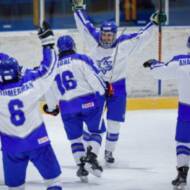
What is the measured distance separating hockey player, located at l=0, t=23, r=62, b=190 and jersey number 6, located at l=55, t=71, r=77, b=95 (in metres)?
1.01

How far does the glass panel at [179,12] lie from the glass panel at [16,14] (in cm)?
188

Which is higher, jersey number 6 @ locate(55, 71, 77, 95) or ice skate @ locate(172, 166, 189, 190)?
jersey number 6 @ locate(55, 71, 77, 95)

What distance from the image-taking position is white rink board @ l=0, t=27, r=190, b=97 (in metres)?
9.38

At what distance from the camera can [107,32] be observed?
6.15 metres

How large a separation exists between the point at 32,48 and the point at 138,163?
3.44 meters

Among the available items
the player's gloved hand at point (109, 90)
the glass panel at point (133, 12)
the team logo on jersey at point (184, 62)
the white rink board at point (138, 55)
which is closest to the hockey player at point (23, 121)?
the team logo on jersey at point (184, 62)

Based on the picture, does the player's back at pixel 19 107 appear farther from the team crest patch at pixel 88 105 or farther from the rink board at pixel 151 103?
the rink board at pixel 151 103

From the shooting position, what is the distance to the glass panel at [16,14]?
955 centimetres

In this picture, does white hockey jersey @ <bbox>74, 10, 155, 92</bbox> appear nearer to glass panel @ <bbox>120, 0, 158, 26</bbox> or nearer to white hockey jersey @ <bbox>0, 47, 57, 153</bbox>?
white hockey jersey @ <bbox>0, 47, 57, 153</bbox>

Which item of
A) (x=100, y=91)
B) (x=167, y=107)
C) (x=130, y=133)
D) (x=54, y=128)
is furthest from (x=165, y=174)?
(x=167, y=107)

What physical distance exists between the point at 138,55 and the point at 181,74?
168 inches

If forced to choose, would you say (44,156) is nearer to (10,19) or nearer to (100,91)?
(100,91)

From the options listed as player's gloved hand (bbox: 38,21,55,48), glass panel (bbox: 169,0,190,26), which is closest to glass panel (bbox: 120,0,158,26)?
glass panel (bbox: 169,0,190,26)

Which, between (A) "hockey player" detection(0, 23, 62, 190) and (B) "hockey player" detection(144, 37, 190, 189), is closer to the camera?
(A) "hockey player" detection(0, 23, 62, 190)
